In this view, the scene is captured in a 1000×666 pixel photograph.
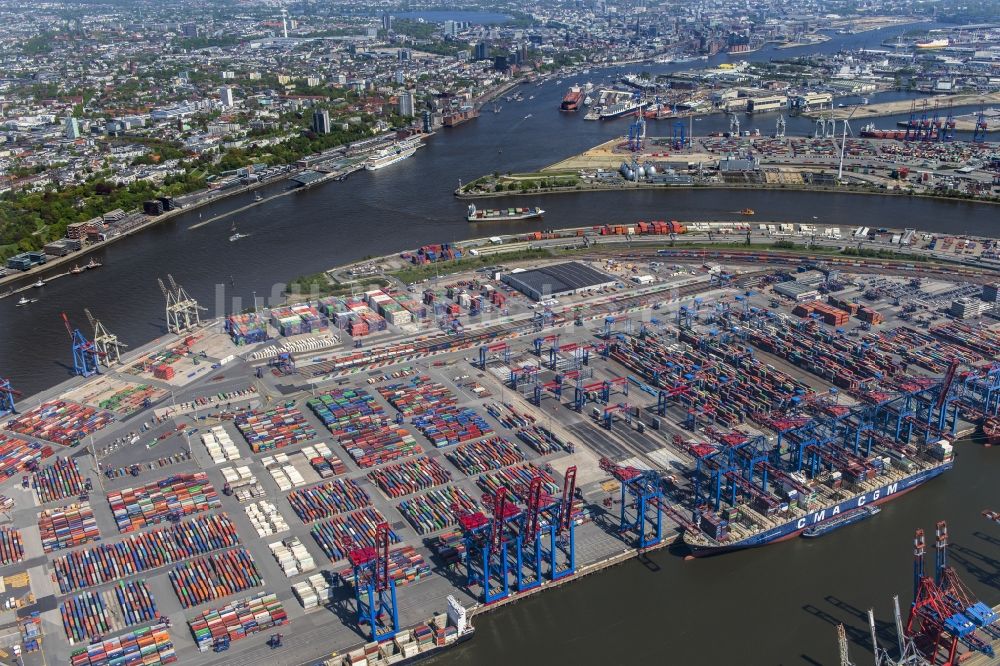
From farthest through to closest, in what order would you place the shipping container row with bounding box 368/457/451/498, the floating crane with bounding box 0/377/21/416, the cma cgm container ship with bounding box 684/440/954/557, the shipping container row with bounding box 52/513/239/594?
the floating crane with bounding box 0/377/21/416
the shipping container row with bounding box 368/457/451/498
the cma cgm container ship with bounding box 684/440/954/557
the shipping container row with bounding box 52/513/239/594

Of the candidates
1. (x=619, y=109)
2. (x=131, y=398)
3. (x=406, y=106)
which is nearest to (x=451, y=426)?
(x=131, y=398)

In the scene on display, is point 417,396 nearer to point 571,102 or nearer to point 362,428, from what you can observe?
point 362,428

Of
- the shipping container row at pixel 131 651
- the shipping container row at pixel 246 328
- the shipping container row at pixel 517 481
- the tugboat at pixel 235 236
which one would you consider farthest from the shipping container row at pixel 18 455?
the tugboat at pixel 235 236

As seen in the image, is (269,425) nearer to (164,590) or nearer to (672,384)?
(164,590)

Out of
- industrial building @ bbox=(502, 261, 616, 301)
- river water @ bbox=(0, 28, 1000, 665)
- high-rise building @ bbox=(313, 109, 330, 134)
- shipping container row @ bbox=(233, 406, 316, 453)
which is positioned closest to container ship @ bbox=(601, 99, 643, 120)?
river water @ bbox=(0, 28, 1000, 665)

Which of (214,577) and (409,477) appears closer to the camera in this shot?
(214,577)

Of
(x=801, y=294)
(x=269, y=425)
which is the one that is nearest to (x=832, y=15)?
(x=801, y=294)

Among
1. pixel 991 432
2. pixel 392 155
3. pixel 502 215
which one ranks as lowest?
pixel 991 432

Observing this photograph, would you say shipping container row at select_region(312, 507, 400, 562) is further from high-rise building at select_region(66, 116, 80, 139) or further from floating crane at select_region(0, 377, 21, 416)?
high-rise building at select_region(66, 116, 80, 139)
